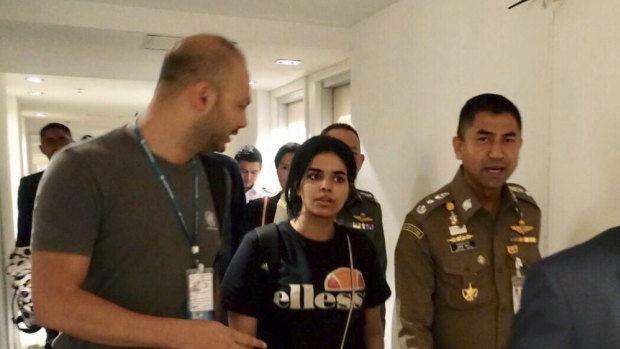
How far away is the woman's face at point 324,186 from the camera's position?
4.83 ft

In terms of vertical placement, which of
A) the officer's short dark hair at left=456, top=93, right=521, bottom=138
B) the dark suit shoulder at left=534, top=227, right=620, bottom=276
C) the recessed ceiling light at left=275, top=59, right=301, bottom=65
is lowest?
the dark suit shoulder at left=534, top=227, right=620, bottom=276

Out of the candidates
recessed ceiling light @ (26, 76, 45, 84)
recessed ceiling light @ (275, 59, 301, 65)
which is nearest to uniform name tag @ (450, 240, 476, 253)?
recessed ceiling light @ (275, 59, 301, 65)

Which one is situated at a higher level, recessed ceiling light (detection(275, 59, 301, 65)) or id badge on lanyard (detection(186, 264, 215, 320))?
recessed ceiling light (detection(275, 59, 301, 65))

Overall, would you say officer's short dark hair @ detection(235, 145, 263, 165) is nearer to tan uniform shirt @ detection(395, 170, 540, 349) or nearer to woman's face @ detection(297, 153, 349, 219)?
woman's face @ detection(297, 153, 349, 219)

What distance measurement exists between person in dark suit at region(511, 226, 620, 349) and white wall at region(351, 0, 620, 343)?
103cm

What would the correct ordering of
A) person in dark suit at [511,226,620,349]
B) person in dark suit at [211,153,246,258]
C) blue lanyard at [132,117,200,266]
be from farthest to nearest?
person in dark suit at [211,153,246,258] → blue lanyard at [132,117,200,266] → person in dark suit at [511,226,620,349]

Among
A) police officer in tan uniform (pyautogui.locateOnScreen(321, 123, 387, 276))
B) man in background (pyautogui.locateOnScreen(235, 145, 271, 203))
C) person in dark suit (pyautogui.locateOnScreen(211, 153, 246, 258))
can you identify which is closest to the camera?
police officer in tan uniform (pyautogui.locateOnScreen(321, 123, 387, 276))

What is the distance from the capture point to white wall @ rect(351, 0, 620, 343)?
149 centimetres

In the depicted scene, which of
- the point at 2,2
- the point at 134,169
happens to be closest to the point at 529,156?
the point at 134,169

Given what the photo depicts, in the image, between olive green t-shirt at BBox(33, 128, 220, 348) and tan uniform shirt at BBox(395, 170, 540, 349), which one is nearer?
olive green t-shirt at BBox(33, 128, 220, 348)

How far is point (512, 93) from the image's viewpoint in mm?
1831

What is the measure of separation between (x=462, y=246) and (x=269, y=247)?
0.56 meters

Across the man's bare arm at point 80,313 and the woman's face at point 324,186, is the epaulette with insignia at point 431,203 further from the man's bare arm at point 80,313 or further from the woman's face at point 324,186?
the man's bare arm at point 80,313

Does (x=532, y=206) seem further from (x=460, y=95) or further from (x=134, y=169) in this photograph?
(x=134, y=169)
